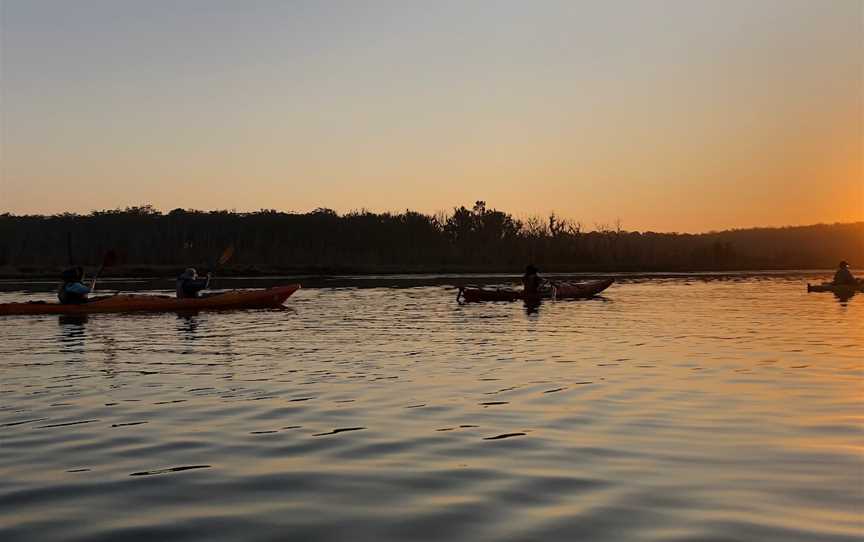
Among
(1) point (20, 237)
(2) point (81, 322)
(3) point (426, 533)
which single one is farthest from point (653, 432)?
(1) point (20, 237)

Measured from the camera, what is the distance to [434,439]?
23.5ft

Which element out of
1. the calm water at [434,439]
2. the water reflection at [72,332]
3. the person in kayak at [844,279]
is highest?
the person in kayak at [844,279]

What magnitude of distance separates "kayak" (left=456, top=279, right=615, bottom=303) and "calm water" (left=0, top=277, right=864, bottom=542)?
1172cm

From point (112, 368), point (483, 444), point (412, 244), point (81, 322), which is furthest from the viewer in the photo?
point (412, 244)

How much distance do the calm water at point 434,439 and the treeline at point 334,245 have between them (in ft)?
134

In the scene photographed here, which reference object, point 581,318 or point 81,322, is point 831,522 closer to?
point 581,318

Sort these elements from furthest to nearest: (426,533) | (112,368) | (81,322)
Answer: (81,322), (112,368), (426,533)

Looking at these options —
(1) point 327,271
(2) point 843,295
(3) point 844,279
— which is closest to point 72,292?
(2) point 843,295

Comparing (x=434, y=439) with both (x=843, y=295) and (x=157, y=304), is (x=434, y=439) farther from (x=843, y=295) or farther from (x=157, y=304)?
(x=843, y=295)

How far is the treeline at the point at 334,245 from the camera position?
57062 mm

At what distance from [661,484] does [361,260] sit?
179 ft

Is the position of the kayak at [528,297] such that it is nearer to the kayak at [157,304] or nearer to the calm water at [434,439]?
the kayak at [157,304]

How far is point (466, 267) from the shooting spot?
59844 mm

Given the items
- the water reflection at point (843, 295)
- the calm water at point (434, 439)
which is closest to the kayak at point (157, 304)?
the calm water at point (434, 439)
